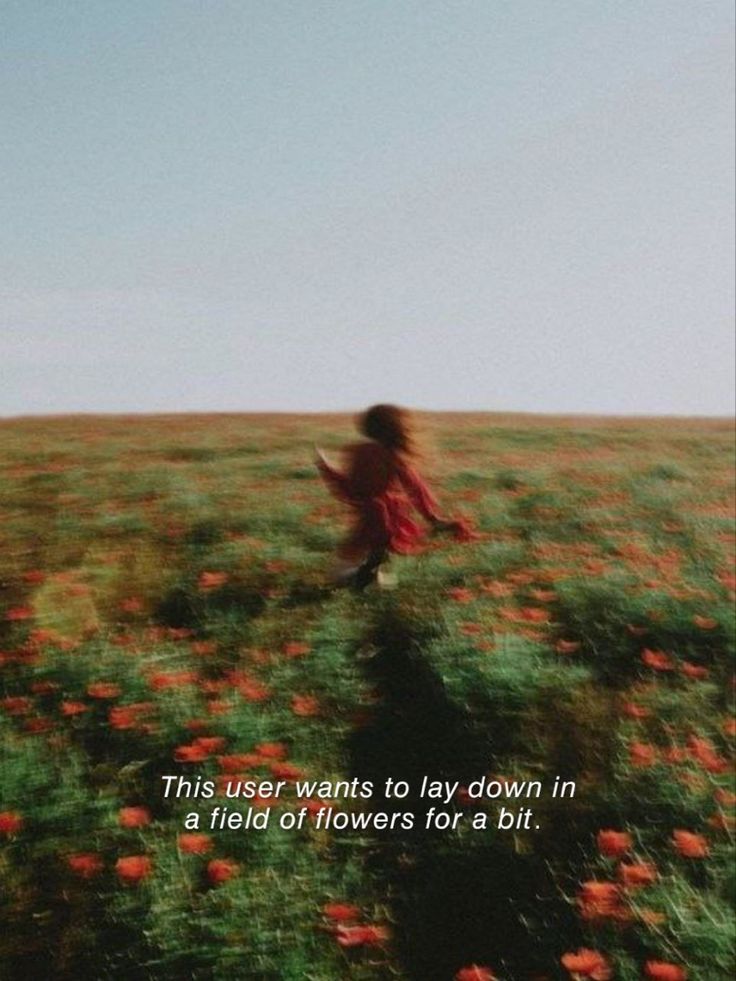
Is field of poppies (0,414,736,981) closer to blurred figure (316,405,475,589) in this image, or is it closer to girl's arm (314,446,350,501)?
blurred figure (316,405,475,589)

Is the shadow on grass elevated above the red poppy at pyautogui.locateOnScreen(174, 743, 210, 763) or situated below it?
below

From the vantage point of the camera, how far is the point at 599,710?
5195 millimetres

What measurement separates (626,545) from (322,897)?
16.9ft

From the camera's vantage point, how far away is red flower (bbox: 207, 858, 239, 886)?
3884 mm

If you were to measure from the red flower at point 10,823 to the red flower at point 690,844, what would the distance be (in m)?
3.17

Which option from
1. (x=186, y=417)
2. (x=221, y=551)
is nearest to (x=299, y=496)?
(x=221, y=551)

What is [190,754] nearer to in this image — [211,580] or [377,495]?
[211,580]

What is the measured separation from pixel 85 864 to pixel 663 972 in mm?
2546

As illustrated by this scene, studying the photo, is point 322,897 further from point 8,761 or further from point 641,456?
point 641,456

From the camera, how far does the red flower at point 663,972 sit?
3566mm

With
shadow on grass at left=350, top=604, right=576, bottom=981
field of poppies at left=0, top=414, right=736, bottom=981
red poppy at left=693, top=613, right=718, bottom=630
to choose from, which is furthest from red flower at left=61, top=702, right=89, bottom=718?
red poppy at left=693, top=613, right=718, bottom=630

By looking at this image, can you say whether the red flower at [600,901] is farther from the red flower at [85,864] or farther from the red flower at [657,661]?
the red flower at [85,864]

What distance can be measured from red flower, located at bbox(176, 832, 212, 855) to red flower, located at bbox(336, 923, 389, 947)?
740 millimetres

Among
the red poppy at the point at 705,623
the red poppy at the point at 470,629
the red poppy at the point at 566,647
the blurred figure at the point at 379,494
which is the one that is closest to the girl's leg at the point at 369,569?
the blurred figure at the point at 379,494
